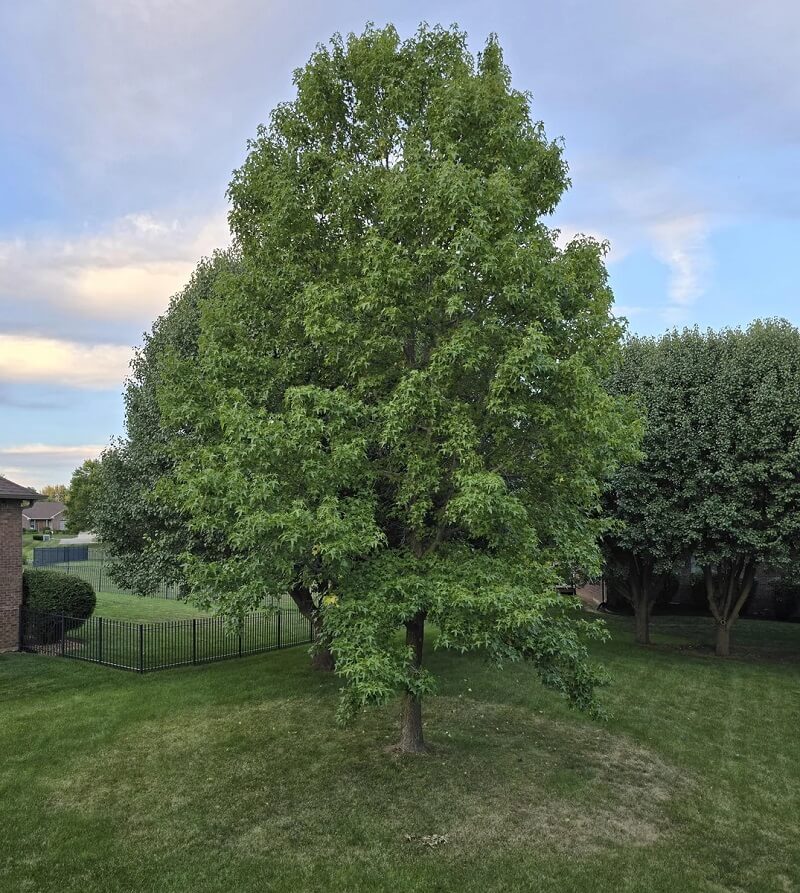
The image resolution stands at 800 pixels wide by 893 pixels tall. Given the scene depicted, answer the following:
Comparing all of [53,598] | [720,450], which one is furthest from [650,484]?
[53,598]

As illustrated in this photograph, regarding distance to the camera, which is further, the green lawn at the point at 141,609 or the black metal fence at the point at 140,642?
the green lawn at the point at 141,609

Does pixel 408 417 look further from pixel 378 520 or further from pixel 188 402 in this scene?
pixel 188 402

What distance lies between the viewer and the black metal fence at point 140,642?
19719 mm

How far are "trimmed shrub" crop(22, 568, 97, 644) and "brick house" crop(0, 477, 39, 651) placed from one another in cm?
55

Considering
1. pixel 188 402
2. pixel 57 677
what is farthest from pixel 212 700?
pixel 188 402

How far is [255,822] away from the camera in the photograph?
9.70 metres

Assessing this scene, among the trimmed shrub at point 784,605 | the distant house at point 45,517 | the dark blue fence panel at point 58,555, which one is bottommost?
the trimmed shrub at point 784,605

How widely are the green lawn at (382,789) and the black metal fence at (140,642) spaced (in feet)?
5.15

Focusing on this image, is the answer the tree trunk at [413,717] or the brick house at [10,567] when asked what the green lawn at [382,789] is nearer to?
the tree trunk at [413,717]

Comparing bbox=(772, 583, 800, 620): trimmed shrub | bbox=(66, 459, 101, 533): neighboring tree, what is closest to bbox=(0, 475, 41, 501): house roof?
bbox=(772, 583, 800, 620): trimmed shrub

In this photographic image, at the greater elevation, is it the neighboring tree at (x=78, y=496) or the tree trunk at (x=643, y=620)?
the neighboring tree at (x=78, y=496)

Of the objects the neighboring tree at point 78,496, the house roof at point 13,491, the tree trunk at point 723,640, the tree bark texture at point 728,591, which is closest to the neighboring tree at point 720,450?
the tree bark texture at point 728,591

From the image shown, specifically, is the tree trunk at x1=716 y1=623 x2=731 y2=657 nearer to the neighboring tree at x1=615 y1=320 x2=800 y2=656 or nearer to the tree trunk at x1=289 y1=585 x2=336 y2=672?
the neighboring tree at x1=615 y1=320 x2=800 y2=656

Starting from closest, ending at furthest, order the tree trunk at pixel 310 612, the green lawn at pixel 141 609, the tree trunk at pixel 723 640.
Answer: the tree trunk at pixel 310 612 < the tree trunk at pixel 723 640 < the green lawn at pixel 141 609
